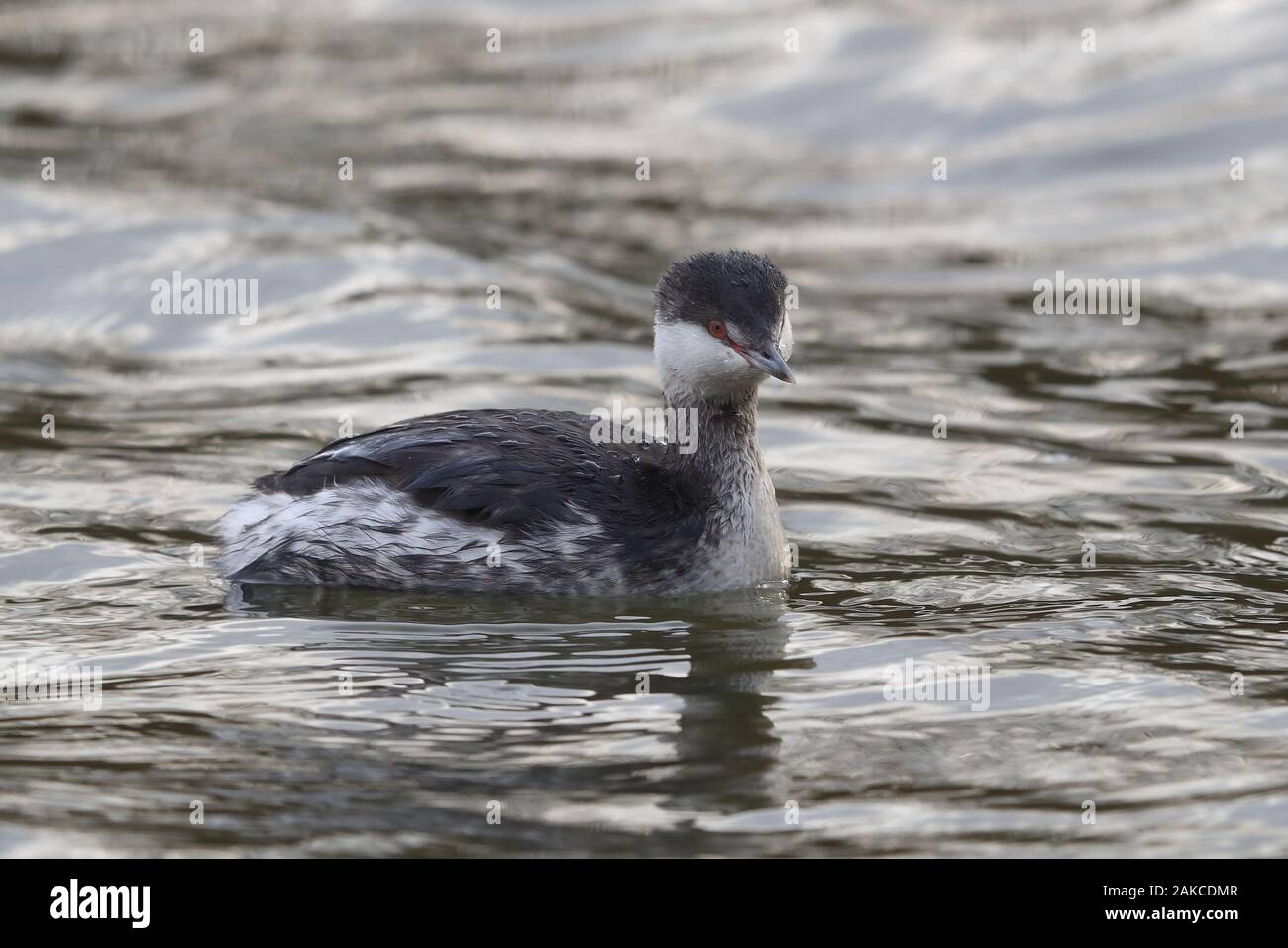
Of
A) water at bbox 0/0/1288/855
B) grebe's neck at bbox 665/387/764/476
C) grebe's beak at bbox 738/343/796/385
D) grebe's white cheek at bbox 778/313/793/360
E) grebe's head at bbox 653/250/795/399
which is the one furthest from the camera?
grebe's neck at bbox 665/387/764/476

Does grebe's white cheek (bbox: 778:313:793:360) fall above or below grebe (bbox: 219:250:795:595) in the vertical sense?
above

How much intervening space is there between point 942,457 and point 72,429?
15.4 ft

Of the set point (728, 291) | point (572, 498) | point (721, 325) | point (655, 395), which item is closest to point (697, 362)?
point (721, 325)

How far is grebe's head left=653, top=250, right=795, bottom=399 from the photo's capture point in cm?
792

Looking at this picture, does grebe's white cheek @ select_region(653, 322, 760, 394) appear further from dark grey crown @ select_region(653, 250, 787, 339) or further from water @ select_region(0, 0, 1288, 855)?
water @ select_region(0, 0, 1288, 855)

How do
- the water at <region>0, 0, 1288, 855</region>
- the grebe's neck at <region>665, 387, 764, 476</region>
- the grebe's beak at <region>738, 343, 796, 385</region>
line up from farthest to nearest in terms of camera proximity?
the grebe's neck at <region>665, 387, 764, 476</region> → the grebe's beak at <region>738, 343, 796, 385</region> → the water at <region>0, 0, 1288, 855</region>

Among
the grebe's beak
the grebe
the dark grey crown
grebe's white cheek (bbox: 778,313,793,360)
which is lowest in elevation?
the grebe

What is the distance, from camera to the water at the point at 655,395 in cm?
633

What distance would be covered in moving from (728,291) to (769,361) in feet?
1.14

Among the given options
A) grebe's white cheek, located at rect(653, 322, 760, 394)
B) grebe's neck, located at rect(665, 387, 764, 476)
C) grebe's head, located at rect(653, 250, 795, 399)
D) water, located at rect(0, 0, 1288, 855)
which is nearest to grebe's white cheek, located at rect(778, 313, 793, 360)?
grebe's head, located at rect(653, 250, 795, 399)

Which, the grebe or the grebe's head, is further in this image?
the grebe

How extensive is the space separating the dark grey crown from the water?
47.7 inches

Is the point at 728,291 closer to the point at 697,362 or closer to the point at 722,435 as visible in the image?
the point at 697,362

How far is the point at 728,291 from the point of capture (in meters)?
7.97
